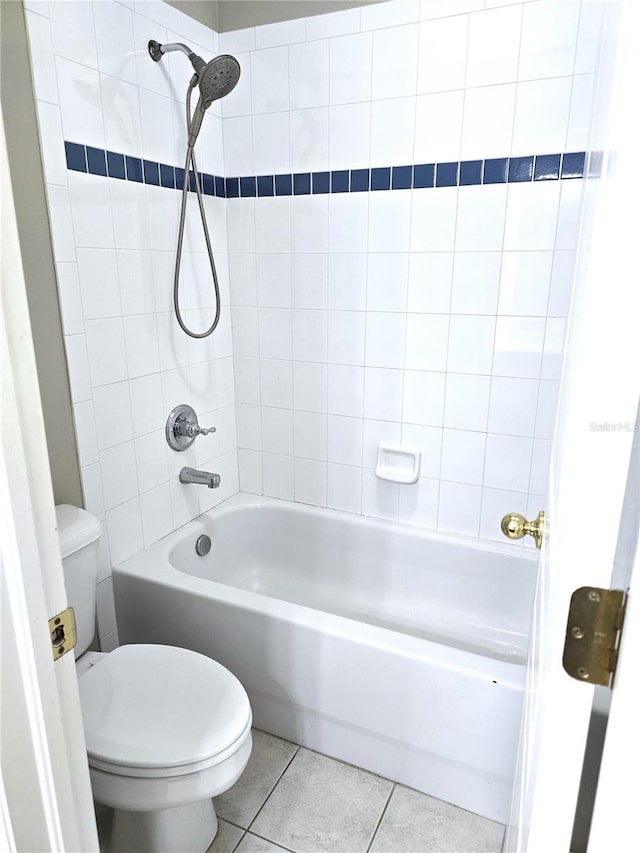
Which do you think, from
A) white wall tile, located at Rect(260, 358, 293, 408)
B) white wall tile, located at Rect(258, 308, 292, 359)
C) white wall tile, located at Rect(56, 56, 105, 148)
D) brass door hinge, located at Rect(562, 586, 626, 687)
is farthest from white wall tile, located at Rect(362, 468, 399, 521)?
brass door hinge, located at Rect(562, 586, 626, 687)

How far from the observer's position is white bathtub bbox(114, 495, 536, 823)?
146 cm

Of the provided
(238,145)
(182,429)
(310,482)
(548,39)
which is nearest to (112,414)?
(182,429)

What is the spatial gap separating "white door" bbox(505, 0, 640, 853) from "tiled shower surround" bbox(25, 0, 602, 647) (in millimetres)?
1242

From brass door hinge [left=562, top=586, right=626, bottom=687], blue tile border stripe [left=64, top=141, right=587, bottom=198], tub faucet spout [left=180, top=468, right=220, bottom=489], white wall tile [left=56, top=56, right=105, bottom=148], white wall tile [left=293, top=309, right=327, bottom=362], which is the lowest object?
tub faucet spout [left=180, top=468, right=220, bottom=489]

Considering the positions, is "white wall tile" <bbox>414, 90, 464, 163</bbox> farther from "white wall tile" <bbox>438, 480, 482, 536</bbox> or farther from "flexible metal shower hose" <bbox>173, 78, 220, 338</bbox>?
"white wall tile" <bbox>438, 480, 482, 536</bbox>

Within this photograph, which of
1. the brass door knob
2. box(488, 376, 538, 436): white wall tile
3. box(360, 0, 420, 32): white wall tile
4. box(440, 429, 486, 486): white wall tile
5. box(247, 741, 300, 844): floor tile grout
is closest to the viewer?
the brass door knob

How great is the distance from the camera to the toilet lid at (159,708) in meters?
1.19

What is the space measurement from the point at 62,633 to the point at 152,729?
0.70 m

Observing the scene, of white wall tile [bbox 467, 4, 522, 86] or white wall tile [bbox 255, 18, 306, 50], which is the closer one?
white wall tile [bbox 467, 4, 522, 86]

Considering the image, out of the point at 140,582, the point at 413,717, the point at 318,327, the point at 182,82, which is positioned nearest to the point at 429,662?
the point at 413,717

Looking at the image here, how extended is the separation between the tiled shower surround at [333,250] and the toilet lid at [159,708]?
0.47m

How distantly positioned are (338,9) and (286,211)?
2.06 ft

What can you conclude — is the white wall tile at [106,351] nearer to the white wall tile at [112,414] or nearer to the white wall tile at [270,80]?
the white wall tile at [112,414]

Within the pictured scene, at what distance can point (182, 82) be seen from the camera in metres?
1.84
